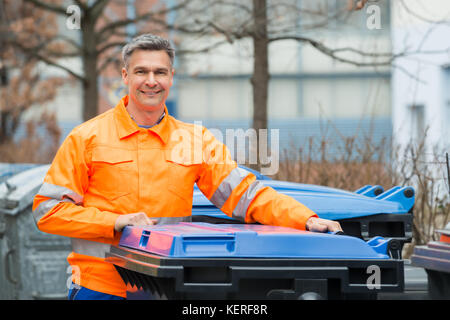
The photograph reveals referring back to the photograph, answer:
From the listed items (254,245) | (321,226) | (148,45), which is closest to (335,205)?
(321,226)

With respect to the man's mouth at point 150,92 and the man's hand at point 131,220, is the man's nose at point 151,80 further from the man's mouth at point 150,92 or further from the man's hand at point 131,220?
the man's hand at point 131,220

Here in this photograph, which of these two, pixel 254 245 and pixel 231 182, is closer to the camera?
pixel 254 245

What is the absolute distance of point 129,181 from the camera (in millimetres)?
3379

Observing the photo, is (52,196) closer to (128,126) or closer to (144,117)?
(128,126)

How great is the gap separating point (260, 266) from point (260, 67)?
6734 mm

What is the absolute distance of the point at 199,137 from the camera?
144 inches

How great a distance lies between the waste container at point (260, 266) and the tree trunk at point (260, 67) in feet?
19.7

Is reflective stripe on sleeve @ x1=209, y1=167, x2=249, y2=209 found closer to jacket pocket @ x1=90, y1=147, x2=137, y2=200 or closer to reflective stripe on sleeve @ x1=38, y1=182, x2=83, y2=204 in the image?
jacket pocket @ x1=90, y1=147, x2=137, y2=200

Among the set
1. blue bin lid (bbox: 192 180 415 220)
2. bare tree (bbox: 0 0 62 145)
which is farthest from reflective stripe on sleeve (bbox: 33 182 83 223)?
bare tree (bbox: 0 0 62 145)

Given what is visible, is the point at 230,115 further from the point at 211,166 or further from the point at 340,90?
Answer: the point at 211,166

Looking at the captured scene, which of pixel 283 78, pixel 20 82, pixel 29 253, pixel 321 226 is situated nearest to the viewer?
pixel 321 226

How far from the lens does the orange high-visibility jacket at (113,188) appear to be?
3287 millimetres

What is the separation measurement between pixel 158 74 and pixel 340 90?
30978 mm
